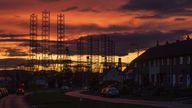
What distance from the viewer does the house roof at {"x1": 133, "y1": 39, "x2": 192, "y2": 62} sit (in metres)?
89.8

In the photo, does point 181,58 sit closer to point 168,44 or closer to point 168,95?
point 168,44

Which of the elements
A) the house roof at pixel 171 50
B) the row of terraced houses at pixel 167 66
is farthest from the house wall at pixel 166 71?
the house roof at pixel 171 50

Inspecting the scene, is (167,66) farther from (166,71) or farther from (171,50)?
(171,50)

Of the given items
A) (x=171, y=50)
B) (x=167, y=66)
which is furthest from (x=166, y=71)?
(x=171, y=50)

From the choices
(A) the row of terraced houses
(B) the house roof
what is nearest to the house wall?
(A) the row of terraced houses

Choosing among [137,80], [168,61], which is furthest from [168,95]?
[137,80]

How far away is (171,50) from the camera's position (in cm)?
9700

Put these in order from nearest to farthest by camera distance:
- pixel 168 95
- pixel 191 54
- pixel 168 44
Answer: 1. pixel 168 95
2. pixel 191 54
3. pixel 168 44

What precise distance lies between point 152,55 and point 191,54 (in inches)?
822

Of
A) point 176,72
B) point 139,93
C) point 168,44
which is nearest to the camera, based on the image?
point 139,93

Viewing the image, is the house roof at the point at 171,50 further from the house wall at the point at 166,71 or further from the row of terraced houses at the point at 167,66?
the house wall at the point at 166,71

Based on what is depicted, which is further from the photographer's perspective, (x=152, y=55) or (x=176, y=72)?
(x=152, y=55)

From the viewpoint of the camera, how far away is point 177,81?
8925cm

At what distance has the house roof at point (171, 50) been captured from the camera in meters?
89.8
